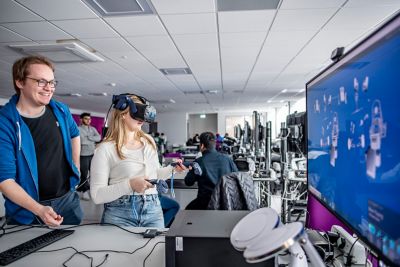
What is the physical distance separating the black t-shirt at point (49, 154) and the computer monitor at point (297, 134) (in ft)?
6.31

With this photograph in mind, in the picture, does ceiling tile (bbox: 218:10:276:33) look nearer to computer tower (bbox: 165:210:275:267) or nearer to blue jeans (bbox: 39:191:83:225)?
blue jeans (bbox: 39:191:83:225)

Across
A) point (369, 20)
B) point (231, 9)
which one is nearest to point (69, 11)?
point (231, 9)

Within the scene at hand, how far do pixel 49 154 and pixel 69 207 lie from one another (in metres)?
0.31

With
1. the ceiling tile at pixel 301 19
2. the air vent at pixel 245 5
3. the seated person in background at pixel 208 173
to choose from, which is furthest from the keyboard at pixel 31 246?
the ceiling tile at pixel 301 19

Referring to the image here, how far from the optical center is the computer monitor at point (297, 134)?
97.9 inches

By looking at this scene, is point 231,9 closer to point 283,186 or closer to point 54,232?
point 283,186

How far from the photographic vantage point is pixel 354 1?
2.62 meters

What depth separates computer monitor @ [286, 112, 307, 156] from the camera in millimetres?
2486

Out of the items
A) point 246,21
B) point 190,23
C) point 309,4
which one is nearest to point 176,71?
point 190,23

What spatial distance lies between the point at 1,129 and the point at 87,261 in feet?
2.31

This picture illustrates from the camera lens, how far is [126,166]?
1.36 meters

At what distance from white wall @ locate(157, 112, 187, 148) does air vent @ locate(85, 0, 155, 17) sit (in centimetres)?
1316

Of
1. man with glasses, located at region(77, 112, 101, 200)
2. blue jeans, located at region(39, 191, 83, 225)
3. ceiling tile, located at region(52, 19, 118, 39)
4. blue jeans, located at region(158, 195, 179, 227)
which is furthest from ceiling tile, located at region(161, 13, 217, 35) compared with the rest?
man with glasses, located at region(77, 112, 101, 200)

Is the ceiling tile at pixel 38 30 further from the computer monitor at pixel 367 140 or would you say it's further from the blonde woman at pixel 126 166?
the computer monitor at pixel 367 140
